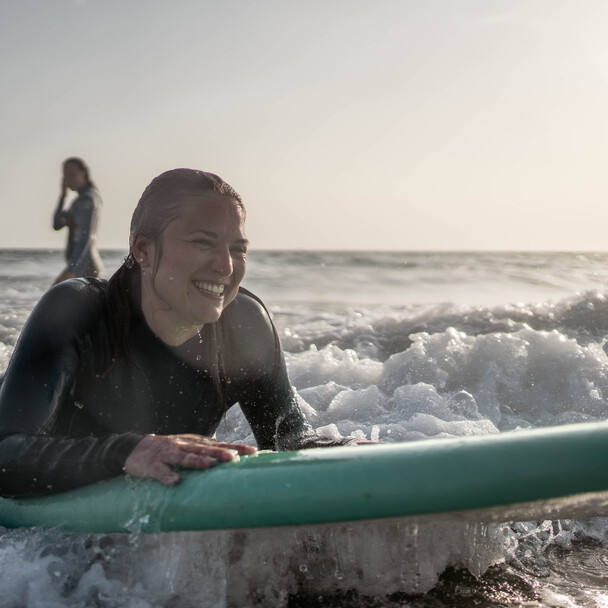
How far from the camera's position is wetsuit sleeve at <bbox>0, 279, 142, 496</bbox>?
1.82m

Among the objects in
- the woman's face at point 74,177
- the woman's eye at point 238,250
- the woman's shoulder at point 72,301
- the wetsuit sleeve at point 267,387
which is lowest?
the wetsuit sleeve at point 267,387

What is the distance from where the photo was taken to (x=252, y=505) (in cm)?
166

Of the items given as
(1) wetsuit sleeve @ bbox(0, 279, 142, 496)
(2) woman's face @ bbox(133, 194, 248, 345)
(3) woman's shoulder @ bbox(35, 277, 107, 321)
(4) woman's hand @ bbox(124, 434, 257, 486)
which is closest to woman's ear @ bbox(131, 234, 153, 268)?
(2) woman's face @ bbox(133, 194, 248, 345)

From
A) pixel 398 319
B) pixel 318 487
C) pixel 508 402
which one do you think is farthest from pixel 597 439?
pixel 398 319

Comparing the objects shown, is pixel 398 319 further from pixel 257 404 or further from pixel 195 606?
pixel 195 606

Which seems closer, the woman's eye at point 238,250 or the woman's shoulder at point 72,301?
the woman's shoulder at point 72,301

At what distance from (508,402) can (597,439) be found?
330 cm

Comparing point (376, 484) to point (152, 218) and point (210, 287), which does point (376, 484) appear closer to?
point (210, 287)

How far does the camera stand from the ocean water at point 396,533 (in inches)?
75.9

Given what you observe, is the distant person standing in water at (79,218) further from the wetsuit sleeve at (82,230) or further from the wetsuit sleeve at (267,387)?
the wetsuit sleeve at (267,387)

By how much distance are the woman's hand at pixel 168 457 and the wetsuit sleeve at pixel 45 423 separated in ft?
0.11

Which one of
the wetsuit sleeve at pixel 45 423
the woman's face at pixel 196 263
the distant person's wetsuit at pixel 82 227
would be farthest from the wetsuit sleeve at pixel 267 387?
the distant person's wetsuit at pixel 82 227

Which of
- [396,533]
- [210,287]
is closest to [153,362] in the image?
[210,287]

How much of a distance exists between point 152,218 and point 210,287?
0.25 m
